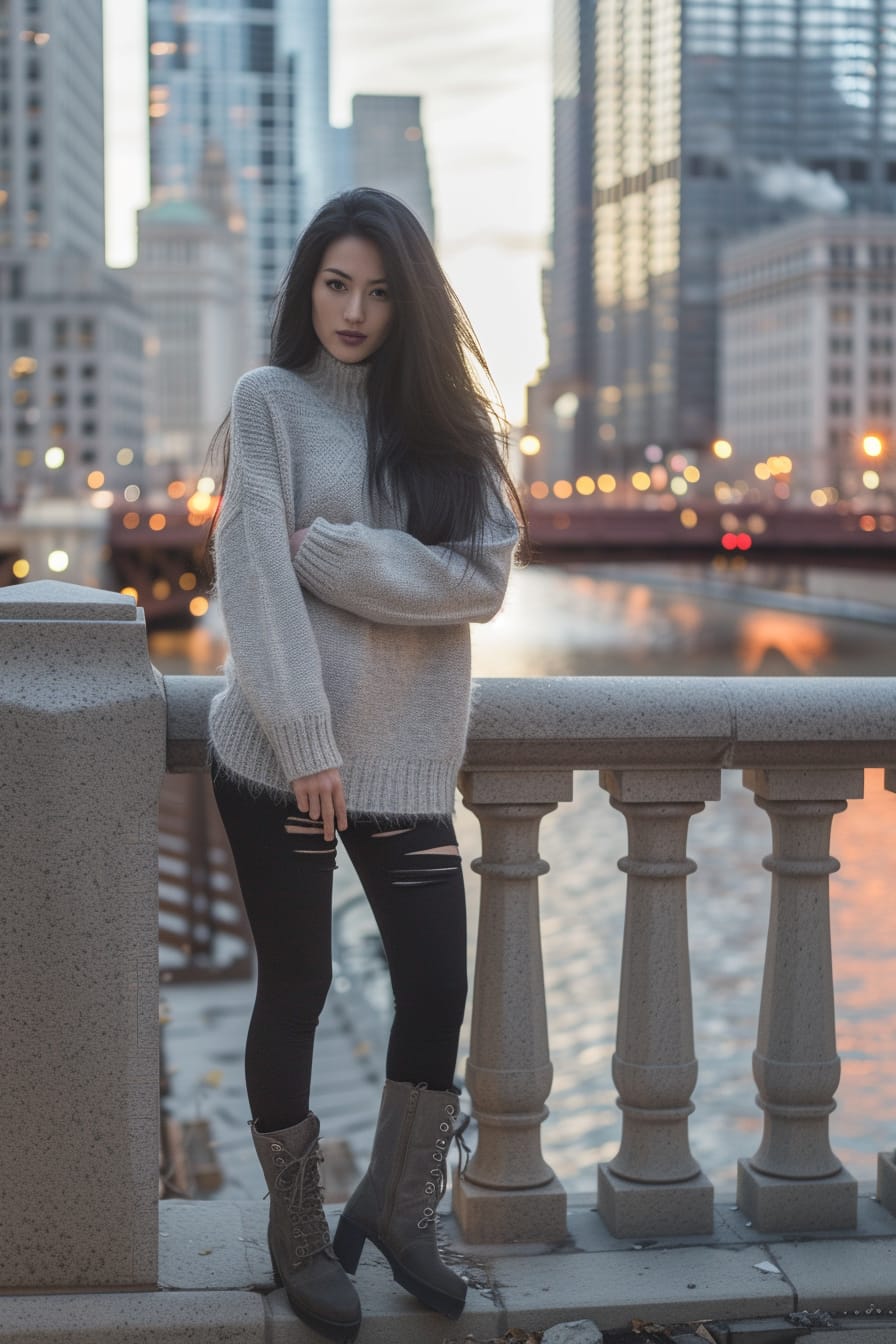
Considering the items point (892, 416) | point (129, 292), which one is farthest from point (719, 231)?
point (129, 292)

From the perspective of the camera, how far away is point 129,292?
461 feet

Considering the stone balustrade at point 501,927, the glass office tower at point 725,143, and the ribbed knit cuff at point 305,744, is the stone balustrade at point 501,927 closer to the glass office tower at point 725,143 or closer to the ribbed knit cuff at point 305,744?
the ribbed knit cuff at point 305,744

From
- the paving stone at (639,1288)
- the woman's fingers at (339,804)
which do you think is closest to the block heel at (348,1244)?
the paving stone at (639,1288)

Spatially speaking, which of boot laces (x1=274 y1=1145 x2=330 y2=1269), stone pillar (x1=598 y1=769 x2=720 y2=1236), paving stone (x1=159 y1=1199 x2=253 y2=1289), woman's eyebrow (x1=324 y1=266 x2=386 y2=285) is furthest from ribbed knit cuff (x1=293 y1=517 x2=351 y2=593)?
paving stone (x1=159 y1=1199 x2=253 y2=1289)

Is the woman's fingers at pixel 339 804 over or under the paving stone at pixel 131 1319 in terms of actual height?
over

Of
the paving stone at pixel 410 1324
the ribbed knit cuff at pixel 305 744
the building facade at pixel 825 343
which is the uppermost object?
the building facade at pixel 825 343

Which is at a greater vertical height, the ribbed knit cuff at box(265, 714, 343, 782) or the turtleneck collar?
the turtleneck collar

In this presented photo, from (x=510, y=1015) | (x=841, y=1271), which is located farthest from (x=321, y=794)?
(x=841, y=1271)

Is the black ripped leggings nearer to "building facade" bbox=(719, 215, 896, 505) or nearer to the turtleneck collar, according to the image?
the turtleneck collar

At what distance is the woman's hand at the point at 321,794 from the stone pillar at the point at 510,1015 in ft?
1.53

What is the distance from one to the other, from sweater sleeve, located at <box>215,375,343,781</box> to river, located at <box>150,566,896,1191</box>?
2.93ft

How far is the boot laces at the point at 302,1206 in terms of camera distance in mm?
3248

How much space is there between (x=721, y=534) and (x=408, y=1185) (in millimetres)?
52391

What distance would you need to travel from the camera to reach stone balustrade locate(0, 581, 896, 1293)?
3174mm
